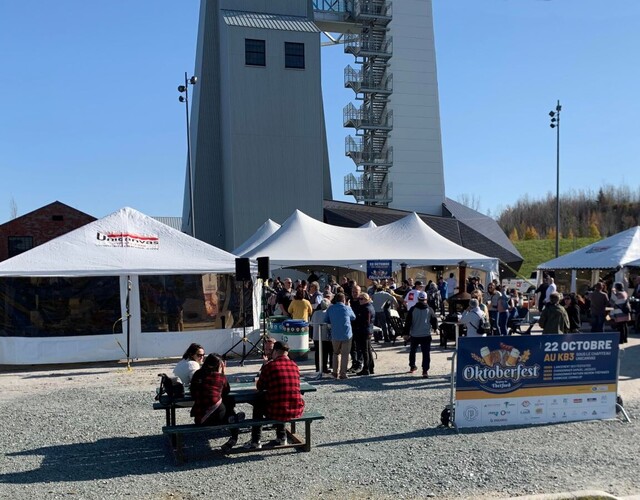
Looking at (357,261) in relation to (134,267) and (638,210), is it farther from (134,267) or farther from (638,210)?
(638,210)

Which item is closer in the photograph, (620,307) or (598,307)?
(598,307)

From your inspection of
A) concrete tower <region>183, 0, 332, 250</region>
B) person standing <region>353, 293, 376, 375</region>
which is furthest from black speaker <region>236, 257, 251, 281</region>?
concrete tower <region>183, 0, 332, 250</region>

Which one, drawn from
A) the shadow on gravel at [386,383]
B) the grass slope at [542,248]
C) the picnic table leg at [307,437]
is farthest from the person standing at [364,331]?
the grass slope at [542,248]

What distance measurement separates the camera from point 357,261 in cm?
1978

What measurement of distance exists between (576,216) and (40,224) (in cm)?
7051

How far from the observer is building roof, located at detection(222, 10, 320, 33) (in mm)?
33906

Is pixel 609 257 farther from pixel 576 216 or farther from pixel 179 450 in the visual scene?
pixel 576 216

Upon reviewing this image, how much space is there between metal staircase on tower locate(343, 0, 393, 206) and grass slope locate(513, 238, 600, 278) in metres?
20.7

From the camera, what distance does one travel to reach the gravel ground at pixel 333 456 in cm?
555

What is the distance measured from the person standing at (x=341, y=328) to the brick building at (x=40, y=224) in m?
28.5

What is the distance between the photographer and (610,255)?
21.8m

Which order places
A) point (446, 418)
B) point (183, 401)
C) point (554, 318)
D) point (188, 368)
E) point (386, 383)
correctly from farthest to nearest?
point (386, 383)
point (554, 318)
point (446, 418)
point (188, 368)
point (183, 401)

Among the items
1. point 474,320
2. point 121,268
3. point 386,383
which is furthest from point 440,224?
point 386,383

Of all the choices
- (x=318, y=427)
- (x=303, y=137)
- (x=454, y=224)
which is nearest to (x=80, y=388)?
(x=318, y=427)
